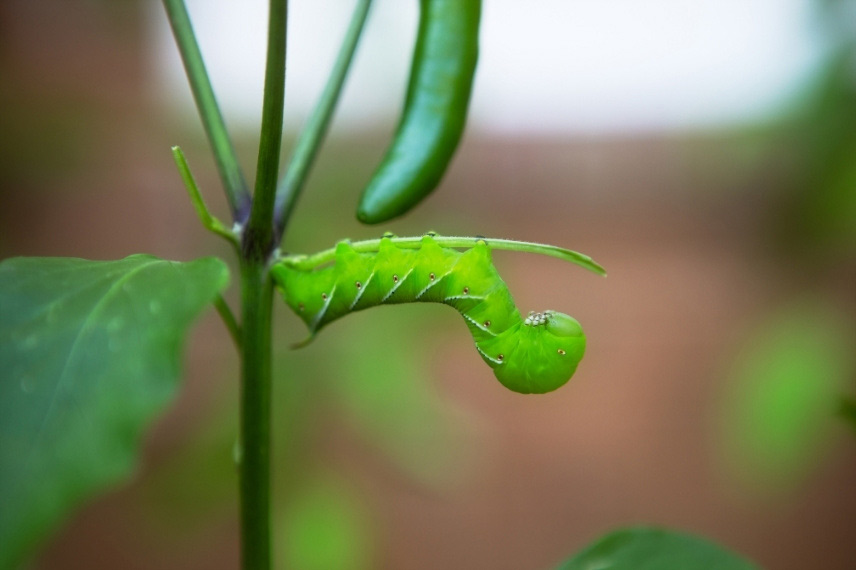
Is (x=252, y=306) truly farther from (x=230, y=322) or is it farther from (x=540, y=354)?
(x=540, y=354)

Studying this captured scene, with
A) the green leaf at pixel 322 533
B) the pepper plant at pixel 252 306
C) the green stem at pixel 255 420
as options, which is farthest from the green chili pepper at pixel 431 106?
the green leaf at pixel 322 533

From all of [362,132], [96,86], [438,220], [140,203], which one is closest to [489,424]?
[438,220]

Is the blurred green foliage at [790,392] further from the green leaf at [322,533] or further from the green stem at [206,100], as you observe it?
the green stem at [206,100]

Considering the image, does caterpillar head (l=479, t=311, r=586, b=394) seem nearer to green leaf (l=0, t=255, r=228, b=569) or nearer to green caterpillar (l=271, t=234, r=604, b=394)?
green caterpillar (l=271, t=234, r=604, b=394)

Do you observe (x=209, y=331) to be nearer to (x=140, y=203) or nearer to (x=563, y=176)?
(x=140, y=203)

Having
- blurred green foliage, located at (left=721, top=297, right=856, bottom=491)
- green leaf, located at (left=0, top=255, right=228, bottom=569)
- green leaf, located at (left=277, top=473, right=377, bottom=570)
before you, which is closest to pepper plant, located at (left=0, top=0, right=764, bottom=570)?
green leaf, located at (left=0, top=255, right=228, bottom=569)

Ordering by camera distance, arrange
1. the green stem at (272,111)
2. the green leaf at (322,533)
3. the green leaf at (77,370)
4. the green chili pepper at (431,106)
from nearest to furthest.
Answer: the green leaf at (77,370) < the green stem at (272,111) < the green chili pepper at (431,106) < the green leaf at (322,533)
